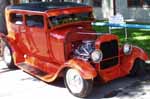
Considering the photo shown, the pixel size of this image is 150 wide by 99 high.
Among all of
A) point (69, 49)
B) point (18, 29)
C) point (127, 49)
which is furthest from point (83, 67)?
point (18, 29)

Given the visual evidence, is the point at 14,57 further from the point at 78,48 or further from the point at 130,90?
the point at 130,90

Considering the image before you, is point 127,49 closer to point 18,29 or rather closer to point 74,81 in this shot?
point 74,81

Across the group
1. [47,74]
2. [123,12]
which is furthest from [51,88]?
[123,12]

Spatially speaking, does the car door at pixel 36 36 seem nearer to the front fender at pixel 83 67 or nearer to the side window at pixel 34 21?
the side window at pixel 34 21

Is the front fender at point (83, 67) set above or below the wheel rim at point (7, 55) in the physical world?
above

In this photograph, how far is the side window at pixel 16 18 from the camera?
9.70 metres

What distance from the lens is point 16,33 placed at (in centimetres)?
990

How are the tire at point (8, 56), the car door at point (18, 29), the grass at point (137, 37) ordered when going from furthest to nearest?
the grass at point (137, 37), the tire at point (8, 56), the car door at point (18, 29)

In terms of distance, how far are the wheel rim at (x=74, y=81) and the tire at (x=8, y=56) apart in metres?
2.81

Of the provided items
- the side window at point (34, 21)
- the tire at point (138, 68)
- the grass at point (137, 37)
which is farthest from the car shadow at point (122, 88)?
the grass at point (137, 37)

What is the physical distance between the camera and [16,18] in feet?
32.7

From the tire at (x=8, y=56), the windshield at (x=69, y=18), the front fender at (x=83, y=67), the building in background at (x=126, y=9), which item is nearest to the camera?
the front fender at (x=83, y=67)

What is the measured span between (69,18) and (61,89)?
1640 mm

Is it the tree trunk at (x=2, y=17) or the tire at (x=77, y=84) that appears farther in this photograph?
the tree trunk at (x=2, y=17)
